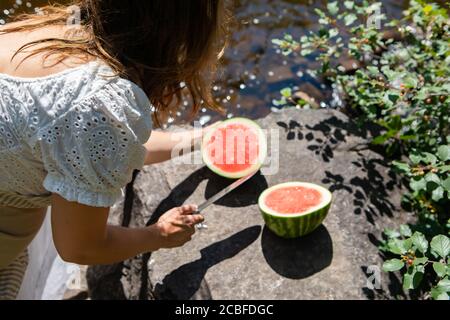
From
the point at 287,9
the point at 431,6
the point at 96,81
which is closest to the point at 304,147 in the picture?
the point at 431,6

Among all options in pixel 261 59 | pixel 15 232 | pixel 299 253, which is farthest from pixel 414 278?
pixel 261 59

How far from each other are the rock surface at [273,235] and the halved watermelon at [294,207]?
0.12 metres

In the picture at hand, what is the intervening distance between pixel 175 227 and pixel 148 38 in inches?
40.6

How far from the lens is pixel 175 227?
8.71ft

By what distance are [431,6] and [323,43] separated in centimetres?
Result: 68

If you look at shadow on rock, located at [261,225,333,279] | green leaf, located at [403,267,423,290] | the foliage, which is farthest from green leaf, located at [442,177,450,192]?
shadow on rock, located at [261,225,333,279]

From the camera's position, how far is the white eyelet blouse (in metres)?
1.86

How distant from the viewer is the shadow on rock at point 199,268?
2.90 m

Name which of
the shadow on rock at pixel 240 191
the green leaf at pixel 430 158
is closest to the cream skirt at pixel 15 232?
the shadow on rock at pixel 240 191

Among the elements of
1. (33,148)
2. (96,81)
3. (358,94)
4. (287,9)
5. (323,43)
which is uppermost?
(96,81)

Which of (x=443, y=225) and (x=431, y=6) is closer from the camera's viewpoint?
(x=443, y=225)

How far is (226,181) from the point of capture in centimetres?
329

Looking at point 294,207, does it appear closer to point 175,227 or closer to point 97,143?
point 175,227
